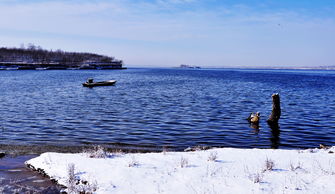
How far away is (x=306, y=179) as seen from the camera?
8055 millimetres

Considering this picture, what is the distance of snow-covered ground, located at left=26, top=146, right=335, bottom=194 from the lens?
7.73m

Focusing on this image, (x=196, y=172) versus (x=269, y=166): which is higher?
(x=269, y=166)

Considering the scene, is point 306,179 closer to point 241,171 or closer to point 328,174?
point 328,174

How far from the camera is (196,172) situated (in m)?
8.79

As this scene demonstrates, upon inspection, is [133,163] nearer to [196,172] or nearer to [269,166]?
[196,172]

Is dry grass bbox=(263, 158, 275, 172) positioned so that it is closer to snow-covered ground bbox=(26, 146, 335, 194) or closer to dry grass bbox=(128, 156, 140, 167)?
snow-covered ground bbox=(26, 146, 335, 194)

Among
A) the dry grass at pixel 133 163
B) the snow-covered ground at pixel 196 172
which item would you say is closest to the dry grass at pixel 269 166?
the snow-covered ground at pixel 196 172

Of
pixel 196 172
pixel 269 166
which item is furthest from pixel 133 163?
pixel 269 166

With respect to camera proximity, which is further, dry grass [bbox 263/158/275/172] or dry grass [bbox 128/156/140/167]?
dry grass [bbox 128/156/140/167]

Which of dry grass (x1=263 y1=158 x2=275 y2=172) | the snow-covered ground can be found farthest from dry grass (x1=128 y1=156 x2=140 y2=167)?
dry grass (x1=263 y1=158 x2=275 y2=172)

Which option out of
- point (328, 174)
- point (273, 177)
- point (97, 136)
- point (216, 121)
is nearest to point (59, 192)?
point (273, 177)

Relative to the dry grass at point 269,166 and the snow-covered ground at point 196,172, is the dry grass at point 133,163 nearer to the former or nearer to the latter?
the snow-covered ground at point 196,172

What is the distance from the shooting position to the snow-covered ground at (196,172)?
25.4 feet

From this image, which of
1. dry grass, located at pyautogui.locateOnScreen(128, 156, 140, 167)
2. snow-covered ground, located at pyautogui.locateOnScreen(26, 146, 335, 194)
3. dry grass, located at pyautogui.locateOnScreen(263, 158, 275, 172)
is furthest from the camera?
dry grass, located at pyautogui.locateOnScreen(128, 156, 140, 167)
